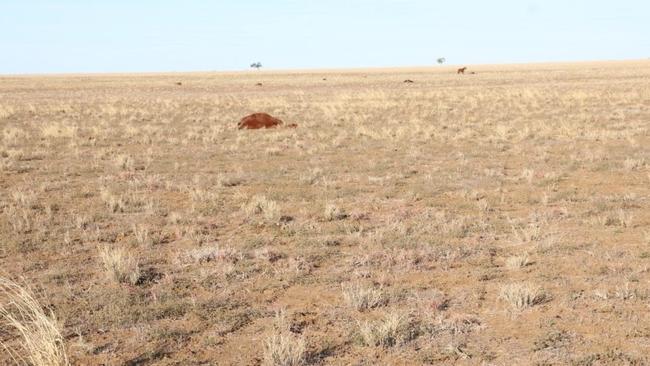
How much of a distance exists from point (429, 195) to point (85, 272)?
18.9ft

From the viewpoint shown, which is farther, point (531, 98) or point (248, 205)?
point (531, 98)

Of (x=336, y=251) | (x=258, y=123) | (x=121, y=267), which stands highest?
(x=258, y=123)

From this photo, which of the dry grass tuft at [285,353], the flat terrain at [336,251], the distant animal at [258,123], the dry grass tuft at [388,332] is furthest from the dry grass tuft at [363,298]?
the distant animal at [258,123]

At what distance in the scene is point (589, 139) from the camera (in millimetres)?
16781

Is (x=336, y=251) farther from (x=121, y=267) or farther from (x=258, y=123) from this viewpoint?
(x=258, y=123)

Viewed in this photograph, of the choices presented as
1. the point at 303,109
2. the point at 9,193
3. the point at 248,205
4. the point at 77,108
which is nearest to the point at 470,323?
the point at 248,205

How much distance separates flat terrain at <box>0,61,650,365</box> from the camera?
181 inches

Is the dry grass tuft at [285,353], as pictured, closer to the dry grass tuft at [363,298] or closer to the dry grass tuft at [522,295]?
the dry grass tuft at [363,298]

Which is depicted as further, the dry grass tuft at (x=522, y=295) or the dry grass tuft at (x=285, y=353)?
the dry grass tuft at (x=522, y=295)

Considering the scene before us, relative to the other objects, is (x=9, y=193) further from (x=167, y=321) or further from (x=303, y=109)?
(x=303, y=109)

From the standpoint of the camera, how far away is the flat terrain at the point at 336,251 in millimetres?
4605

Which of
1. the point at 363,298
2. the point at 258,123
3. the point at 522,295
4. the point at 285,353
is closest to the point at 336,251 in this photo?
the point at 363,298

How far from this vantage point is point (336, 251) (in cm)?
702

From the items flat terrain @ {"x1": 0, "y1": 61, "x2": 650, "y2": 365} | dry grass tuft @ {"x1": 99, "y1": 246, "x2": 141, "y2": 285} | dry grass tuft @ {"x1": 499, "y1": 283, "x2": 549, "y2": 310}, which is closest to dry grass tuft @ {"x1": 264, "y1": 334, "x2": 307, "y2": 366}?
flat terrain @ {"x1": 0, "y1": 61, "x2": 650, "y2": 365}
